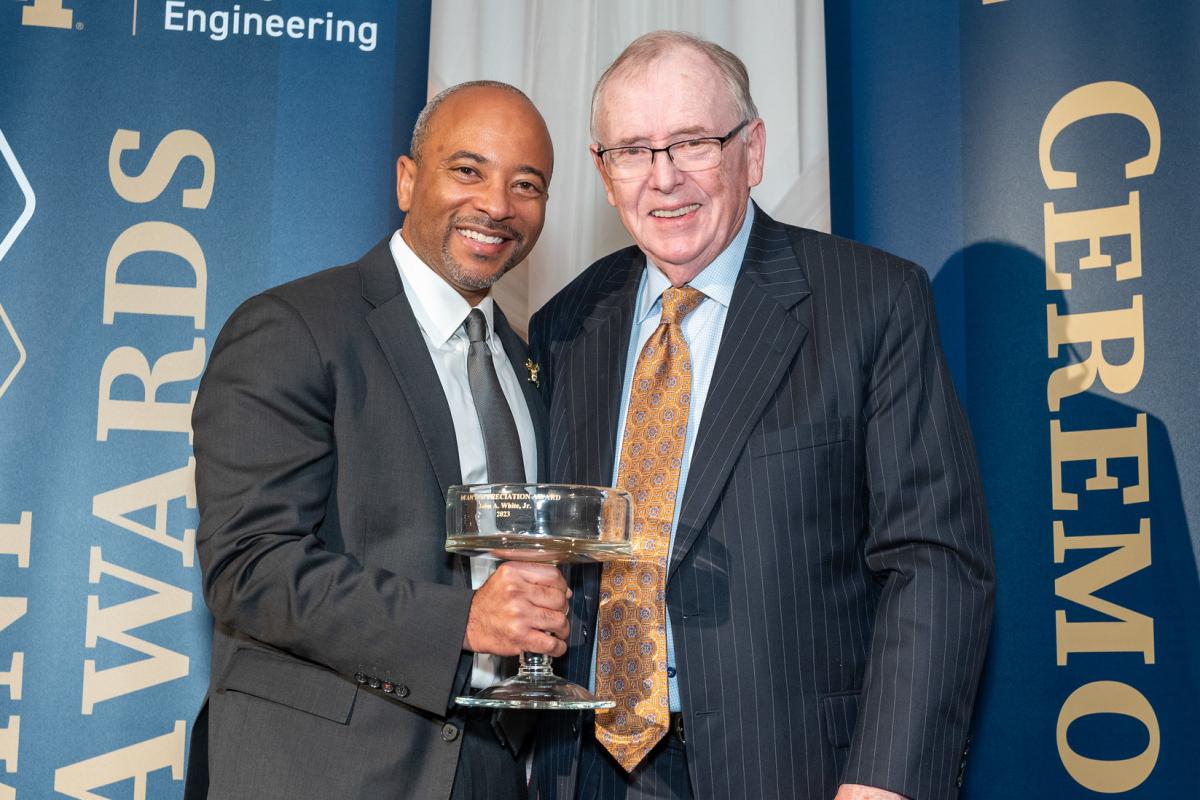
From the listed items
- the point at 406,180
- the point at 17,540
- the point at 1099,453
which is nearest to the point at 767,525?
the point at 406,180

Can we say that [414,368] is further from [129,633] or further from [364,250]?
[129,633]

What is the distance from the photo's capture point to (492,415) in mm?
2566

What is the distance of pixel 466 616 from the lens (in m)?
2.20

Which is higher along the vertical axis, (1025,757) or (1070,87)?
(1070,87)

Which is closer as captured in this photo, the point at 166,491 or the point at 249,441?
the point at 249,441

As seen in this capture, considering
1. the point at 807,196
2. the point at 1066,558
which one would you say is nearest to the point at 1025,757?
the point at 1066,558

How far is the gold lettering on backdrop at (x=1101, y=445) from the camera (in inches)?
123

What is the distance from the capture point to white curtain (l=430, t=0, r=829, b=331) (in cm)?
369

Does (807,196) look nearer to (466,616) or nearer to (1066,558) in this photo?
(1066,558)

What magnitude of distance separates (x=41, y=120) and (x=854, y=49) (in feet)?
7.64

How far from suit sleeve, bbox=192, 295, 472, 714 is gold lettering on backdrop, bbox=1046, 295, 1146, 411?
5.93ft

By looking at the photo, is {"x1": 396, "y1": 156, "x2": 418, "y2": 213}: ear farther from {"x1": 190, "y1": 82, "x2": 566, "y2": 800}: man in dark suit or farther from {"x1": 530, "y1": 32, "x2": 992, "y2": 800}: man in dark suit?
{"x1": 530, "y1": 32, "x2": 992, "y2": 800}: man in dark suit

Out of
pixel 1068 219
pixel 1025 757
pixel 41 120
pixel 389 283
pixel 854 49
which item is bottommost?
pixel 1025 757

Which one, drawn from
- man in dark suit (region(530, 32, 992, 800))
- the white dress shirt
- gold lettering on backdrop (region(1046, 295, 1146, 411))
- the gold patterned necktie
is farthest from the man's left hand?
gold lettering on backdrop (region(1046, 295, 1146, 411))
